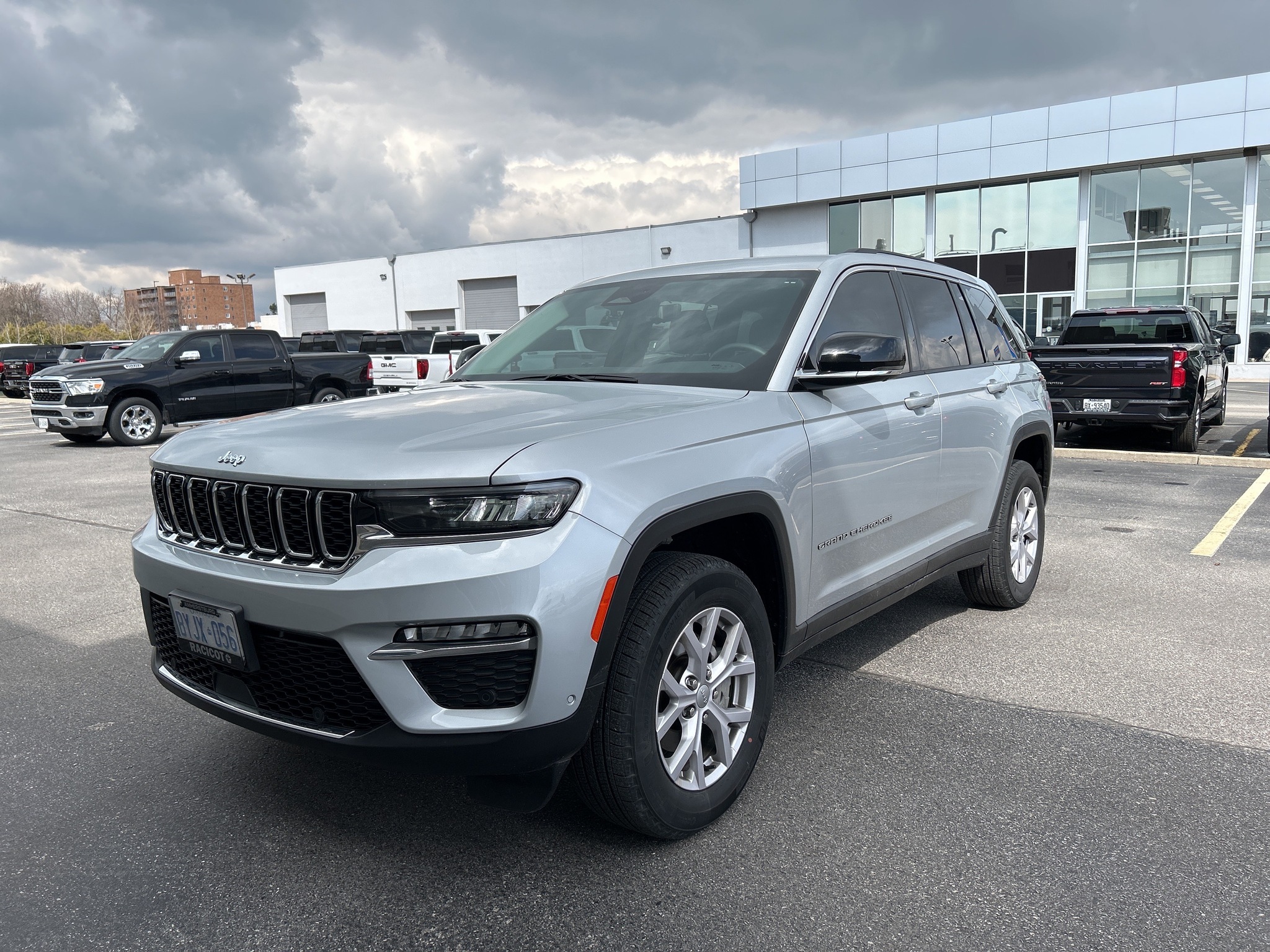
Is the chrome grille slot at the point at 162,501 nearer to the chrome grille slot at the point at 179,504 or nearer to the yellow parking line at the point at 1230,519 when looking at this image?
the chrome grille slot at the point at 179,504

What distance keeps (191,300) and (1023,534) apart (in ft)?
569

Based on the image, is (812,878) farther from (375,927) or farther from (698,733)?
(375,927)

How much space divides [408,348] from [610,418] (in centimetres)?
2445

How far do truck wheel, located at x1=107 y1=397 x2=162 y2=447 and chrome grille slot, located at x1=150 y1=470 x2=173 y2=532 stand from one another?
514 inches

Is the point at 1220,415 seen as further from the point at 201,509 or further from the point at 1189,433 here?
the point at 201,509

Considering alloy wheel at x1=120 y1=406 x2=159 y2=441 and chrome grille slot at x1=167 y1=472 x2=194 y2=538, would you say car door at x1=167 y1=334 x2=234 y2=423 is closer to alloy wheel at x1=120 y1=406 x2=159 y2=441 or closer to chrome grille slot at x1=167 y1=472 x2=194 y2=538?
alloy wheel at x1=120 y1=406 x2=159 y2=441

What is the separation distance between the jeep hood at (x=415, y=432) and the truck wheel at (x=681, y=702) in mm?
532

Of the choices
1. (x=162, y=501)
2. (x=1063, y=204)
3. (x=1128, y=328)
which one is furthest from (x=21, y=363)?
(x=1063, y=204)

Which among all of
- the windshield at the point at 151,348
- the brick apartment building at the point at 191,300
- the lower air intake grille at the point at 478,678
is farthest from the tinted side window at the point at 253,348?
the brick apartment building at the point at 191,300

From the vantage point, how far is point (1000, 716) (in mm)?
3797

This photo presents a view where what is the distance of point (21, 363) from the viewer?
30.7m

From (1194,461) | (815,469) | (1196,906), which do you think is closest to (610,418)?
(815,469)

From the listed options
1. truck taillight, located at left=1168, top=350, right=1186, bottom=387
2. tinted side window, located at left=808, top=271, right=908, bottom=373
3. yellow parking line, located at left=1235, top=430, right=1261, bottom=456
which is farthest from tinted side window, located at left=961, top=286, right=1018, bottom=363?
yellow parking line, located at left=1235, top=430, right=1261, bottom=456

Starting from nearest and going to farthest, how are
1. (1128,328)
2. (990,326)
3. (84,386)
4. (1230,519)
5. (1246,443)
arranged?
(990,326)
(1230,519)
(1246,443)
(1128,328)
(84,386)
